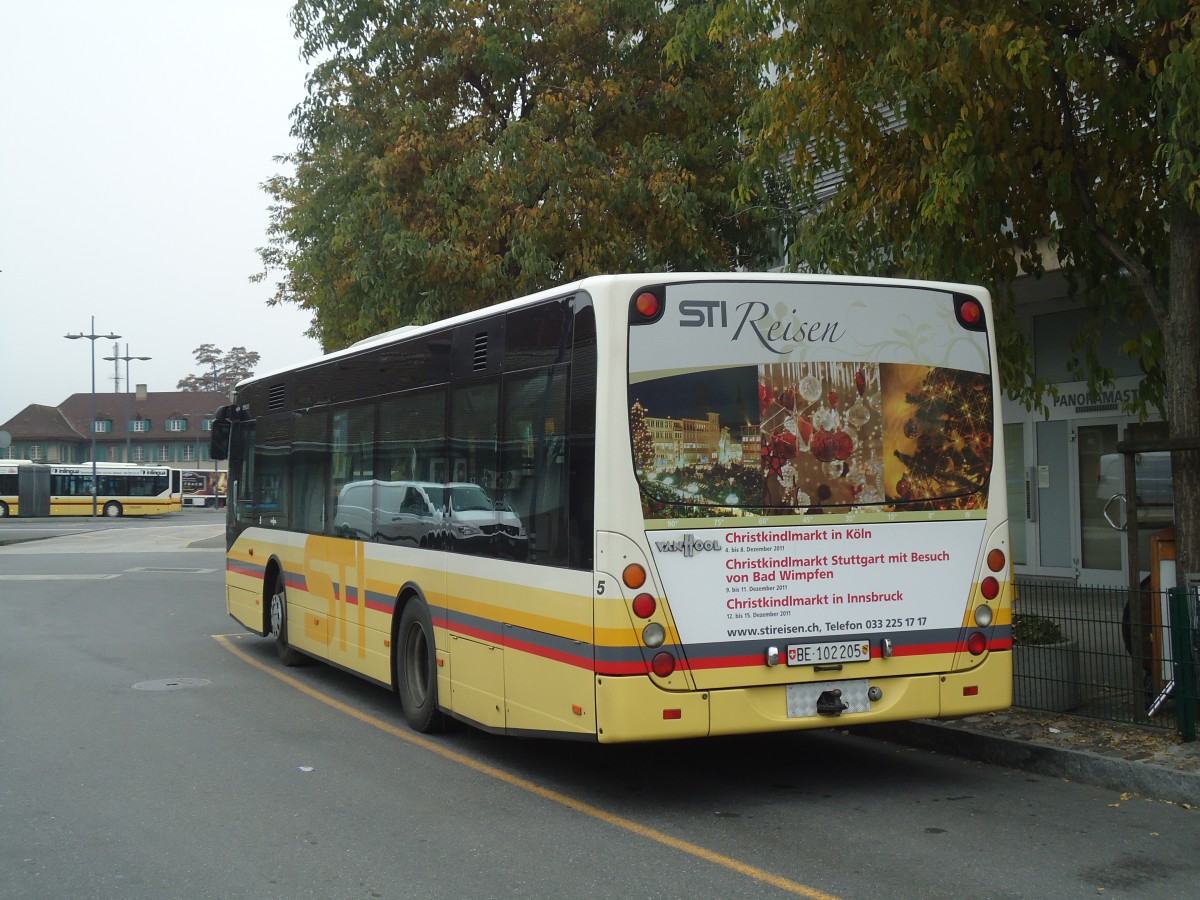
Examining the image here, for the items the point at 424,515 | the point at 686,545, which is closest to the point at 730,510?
the point at 686,545

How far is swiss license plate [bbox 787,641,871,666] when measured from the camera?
7.26m

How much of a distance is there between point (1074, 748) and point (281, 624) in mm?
7955

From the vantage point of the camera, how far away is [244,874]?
6.00 metres

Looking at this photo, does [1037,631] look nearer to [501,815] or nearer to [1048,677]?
[1048,677]

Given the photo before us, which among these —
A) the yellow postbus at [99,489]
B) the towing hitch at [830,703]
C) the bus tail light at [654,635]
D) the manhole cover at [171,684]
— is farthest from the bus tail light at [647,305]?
the yellow postbus at [99,489]

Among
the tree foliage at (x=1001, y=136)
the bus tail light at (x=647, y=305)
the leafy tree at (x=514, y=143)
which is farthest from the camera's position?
the leafy tree at (x=514, y=143)

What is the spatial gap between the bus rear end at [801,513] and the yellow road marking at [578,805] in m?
0.50

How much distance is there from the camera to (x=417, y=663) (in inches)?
381

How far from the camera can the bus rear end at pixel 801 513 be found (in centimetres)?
702

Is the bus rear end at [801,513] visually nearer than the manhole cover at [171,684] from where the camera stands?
Yes

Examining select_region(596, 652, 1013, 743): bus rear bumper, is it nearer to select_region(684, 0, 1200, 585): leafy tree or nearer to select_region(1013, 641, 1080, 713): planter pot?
select_region(1013, 641, 1080, 713): planter pot

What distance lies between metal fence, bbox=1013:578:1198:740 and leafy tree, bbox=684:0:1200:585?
579mm

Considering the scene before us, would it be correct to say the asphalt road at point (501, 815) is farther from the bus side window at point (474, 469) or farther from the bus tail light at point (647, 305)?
the bus tail light at point (647, 305)

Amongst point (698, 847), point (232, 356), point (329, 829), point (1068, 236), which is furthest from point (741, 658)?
point (232, 356)
